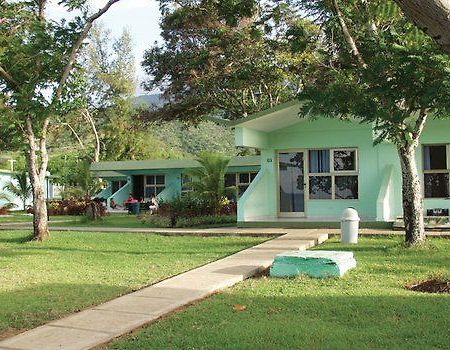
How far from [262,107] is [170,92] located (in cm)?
463

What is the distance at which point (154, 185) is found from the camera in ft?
108

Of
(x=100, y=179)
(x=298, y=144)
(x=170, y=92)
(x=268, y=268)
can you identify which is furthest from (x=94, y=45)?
(x=268, y=268)

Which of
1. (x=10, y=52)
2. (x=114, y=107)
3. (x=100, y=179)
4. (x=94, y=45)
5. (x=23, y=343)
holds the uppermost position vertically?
(x=94, y=45)

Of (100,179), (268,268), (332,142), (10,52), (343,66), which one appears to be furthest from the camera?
(100,179)

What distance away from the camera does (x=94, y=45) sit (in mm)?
53844

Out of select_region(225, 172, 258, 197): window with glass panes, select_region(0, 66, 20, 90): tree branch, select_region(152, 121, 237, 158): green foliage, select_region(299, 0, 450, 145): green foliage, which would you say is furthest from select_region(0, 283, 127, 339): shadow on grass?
select_region(152, 121, 237, 158): green foliage

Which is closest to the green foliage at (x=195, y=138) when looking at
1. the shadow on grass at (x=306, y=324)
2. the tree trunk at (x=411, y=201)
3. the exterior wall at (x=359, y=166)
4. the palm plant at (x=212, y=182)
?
the palm plant at (x=212, y=182)

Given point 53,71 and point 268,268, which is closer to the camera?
point 268,268

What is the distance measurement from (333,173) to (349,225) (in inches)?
214

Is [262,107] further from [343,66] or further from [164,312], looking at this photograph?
[164,312]

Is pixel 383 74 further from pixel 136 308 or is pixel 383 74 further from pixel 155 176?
pixel 155 176

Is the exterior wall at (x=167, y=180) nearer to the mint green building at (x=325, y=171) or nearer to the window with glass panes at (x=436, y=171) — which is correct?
the mint green building at (x=325, y=171)

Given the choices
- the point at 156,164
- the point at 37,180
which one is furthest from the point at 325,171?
the point at 156,164

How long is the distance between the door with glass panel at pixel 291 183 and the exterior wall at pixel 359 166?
20 cm
